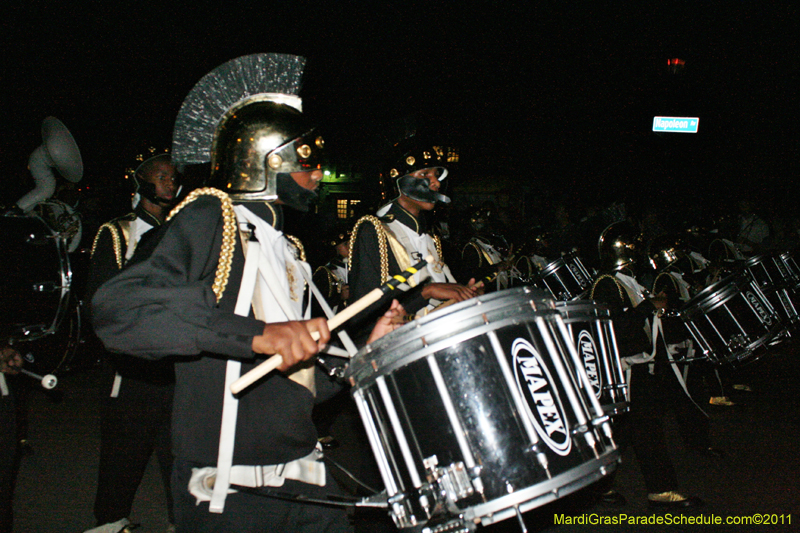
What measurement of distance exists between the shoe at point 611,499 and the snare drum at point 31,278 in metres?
4.38

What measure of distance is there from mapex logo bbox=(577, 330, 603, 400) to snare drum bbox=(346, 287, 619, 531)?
1.81 meters

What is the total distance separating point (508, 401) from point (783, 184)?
22.3 metres

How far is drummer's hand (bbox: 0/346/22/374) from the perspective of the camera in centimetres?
289

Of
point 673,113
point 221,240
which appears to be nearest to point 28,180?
point 221,240

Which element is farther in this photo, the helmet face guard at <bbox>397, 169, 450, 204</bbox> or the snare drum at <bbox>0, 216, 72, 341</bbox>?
the helmet face guard at <bbox>397, 169, 450, 204</bbox>

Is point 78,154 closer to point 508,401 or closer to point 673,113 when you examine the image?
point 508,401

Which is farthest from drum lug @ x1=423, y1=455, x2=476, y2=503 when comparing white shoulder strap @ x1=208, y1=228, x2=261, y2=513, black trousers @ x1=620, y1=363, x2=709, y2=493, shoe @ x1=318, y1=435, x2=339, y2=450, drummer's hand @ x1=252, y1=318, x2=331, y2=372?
shoe @ x1=318, y1=435, x2=339, y2=450

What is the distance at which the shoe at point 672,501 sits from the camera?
4477 millimetres

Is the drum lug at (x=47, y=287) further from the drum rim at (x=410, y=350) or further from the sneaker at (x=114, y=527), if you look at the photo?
the drum rim at (x=410, y=350)

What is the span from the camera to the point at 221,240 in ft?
6.57

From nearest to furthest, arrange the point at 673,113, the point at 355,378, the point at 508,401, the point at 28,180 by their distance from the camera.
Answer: the point at 508,401 < the point at 355,378 < the point at 28,180 < the point at 673,113

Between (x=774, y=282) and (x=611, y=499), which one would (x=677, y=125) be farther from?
(x=611, y=499)

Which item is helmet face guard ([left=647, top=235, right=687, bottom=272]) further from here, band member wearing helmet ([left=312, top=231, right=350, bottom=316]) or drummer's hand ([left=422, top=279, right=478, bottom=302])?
drummer's hand ([left=422, top=279, right=478, bottom=302])

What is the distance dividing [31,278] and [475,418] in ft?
12.9
